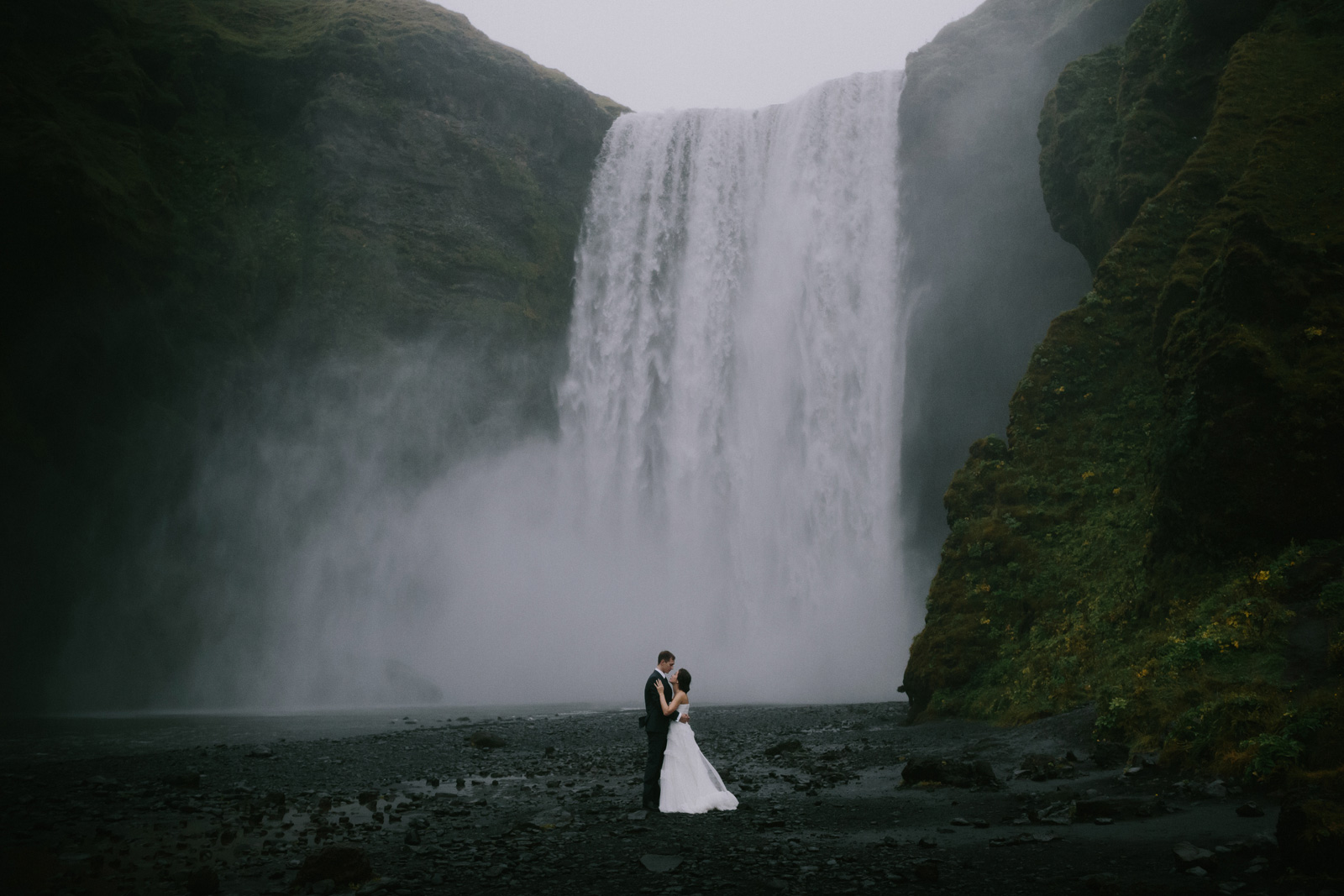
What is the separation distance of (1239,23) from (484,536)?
104ft

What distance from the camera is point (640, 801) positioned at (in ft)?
33.5

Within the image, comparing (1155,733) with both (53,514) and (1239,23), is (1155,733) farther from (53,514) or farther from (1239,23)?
(53,514)

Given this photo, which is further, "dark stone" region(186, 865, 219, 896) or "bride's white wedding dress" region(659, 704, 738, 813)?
"bride's white wedding dress" region(659, 704, 738, 813)

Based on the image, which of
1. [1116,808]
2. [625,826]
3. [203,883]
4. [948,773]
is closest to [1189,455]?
[948,773]

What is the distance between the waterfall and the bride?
2011cm

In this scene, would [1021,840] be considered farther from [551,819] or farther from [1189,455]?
[1189,455]

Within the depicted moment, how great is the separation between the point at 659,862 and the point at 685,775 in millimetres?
2349

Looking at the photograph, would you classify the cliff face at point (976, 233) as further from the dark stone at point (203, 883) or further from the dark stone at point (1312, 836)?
the dark stone at point (203, 883)

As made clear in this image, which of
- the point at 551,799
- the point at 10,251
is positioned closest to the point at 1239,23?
the point at 551,799

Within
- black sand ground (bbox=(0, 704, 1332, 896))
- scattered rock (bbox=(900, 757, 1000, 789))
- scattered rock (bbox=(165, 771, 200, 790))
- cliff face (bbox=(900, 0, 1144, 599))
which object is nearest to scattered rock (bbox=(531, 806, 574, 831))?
black sand ground (bbox=(0, 704, 1332, 896))

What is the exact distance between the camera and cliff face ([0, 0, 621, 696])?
94.1ft

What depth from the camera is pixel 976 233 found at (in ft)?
109

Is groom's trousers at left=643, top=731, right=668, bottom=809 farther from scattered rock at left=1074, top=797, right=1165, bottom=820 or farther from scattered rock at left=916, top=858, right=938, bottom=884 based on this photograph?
scattered rock at left=1074, top=797, right=1165, bottom=820

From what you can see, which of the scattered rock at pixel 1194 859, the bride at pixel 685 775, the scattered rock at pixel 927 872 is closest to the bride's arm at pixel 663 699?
the bride at pixel 685 775
